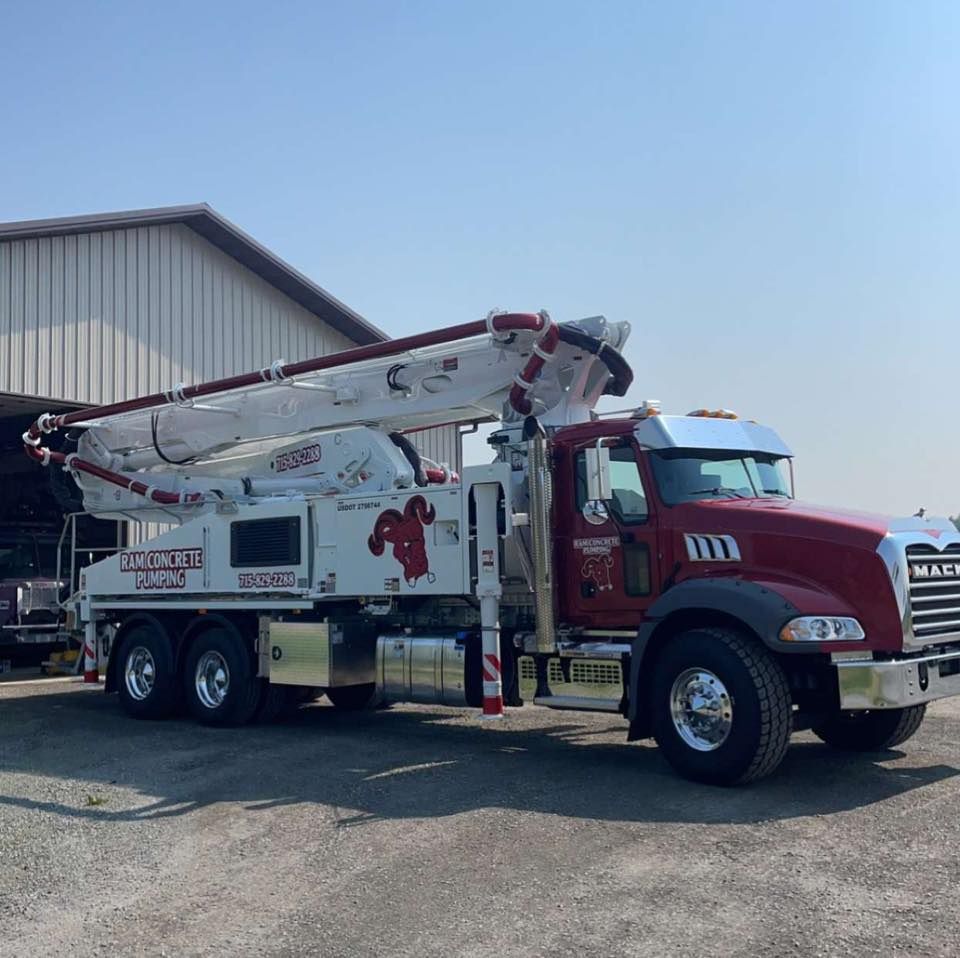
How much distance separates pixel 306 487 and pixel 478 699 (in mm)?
3502

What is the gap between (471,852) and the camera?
6734 millimetres

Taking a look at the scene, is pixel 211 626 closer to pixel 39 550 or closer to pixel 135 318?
pixel 39 550

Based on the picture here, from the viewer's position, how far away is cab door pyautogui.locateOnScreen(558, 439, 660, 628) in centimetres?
922

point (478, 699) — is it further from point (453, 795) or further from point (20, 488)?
point (20, 488)

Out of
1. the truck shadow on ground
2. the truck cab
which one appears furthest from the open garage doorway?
the truck cab

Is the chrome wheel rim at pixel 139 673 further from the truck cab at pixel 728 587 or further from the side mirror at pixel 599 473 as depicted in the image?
the side mirror at pixel 599 473

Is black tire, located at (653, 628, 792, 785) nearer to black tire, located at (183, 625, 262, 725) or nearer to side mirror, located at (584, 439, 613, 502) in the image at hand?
side mirror, located at (584, 439, 613, 502)

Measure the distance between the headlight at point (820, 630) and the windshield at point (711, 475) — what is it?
1.55 meters

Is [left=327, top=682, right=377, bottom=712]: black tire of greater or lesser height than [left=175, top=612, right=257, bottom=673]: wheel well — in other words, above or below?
below

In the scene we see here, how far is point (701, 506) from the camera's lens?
8.98 m

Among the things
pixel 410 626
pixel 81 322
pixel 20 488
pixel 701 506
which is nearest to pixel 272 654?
pixel 410 626

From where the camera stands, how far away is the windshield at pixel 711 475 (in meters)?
9.16

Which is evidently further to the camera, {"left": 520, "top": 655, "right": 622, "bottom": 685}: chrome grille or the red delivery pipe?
the red delivery pipe

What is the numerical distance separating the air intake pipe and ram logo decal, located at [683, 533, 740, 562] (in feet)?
4.12
